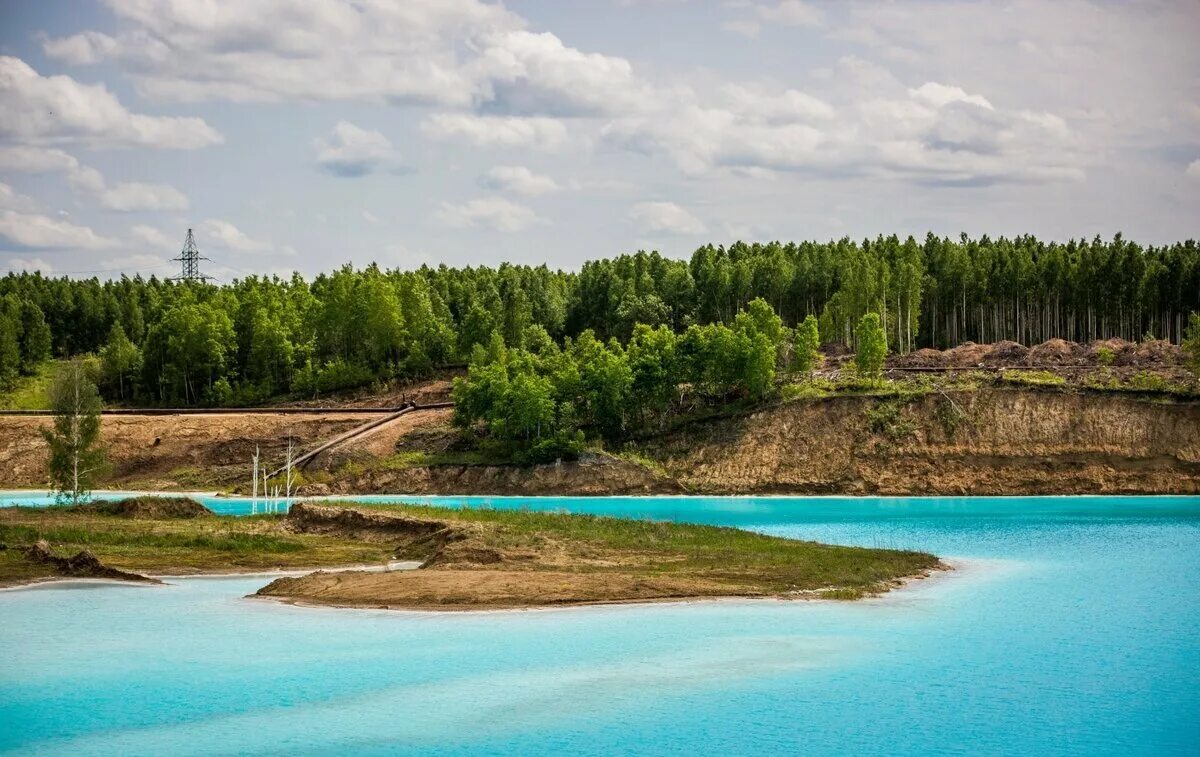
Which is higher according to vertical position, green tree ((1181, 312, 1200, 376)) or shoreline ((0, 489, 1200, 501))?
green tree ((1181, 312, 1200, 376))

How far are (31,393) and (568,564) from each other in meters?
107

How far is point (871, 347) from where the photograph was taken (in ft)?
347

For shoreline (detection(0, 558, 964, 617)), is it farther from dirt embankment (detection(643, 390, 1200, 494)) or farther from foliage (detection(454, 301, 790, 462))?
foliage (detection(454, 301, 790, 462))

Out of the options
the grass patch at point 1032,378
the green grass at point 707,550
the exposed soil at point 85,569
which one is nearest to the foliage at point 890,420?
the grass patch at point 1032,378

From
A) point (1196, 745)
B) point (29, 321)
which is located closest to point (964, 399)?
point (1196, 745)

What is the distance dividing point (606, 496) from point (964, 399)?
29174 millimetres

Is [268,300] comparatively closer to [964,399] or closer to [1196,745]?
[964,399]

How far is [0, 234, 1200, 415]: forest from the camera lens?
13275cm

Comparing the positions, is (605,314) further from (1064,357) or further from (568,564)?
(568,564)

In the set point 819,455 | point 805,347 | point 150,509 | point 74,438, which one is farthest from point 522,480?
point 150,509

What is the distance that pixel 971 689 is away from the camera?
112 feet

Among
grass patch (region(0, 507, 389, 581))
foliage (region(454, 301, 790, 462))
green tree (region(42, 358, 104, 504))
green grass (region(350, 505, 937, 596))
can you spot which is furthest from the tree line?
grass patch (region(0, 507, 389, 581))

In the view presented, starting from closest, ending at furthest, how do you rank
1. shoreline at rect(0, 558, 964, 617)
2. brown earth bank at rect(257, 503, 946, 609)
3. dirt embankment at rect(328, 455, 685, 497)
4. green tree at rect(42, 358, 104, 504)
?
1. shoreline at rect(0, 558, 964, 617)
2. brown earth bank at rect(257, 503, 946, 609)
3. green tree at rect(42, 358, 104, 504)
4. dirt embankment at rect(328, 455, 685, 497)

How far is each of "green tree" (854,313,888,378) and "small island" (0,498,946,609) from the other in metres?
45.8
